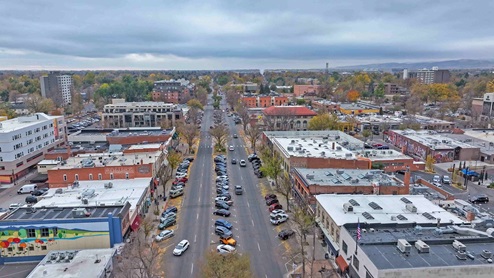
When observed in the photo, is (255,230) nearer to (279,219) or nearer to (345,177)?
(279,219)

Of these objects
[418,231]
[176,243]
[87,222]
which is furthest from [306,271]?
[87,222]

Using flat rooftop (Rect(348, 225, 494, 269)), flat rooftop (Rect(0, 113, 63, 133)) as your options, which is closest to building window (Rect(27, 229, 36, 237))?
flat rooftop (Rect(348, 225, 494, 269))

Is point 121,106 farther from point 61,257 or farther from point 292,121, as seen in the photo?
point 61,257

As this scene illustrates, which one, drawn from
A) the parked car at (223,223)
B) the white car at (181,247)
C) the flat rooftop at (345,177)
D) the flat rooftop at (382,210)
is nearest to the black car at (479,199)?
the flat rooftop at (345,177)

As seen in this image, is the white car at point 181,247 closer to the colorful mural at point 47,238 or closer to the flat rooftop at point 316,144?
the colorful mural at point 47,238

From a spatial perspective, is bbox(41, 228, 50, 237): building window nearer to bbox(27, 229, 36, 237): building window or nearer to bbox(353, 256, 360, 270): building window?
bbox(27, 229, 36, 237): building window
